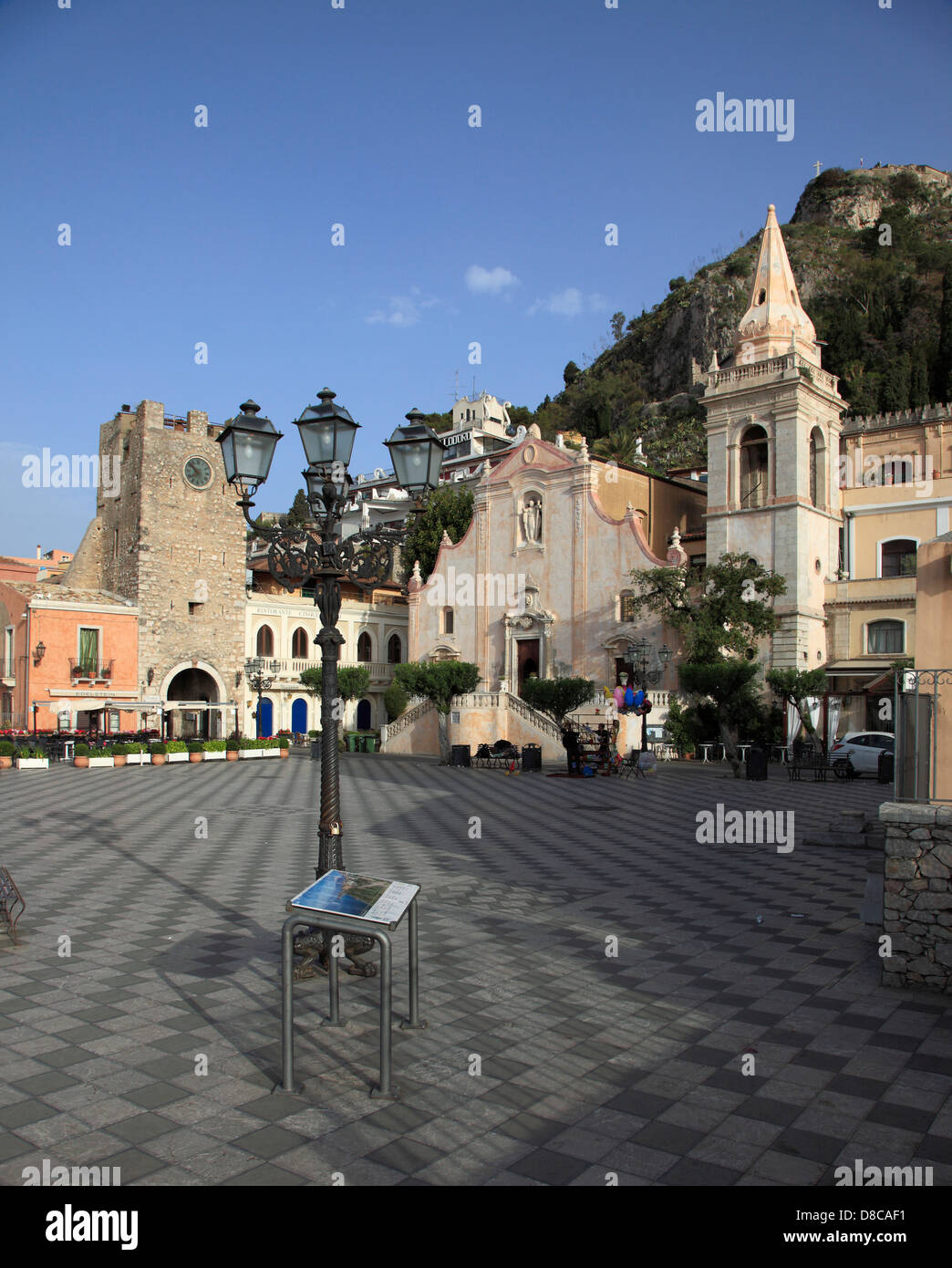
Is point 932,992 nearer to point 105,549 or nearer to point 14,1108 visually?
point 14,1108

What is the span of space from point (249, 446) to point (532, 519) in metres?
34.5

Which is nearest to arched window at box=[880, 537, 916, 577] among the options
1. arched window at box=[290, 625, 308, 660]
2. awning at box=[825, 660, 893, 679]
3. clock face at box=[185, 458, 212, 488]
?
awning at box=[825, 660, 893, 679]

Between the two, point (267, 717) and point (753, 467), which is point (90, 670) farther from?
point (753, 467)

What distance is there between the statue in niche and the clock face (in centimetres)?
1517

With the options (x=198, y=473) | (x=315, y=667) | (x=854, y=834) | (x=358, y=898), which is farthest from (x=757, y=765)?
(x=198, y=473)

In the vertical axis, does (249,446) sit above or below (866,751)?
above

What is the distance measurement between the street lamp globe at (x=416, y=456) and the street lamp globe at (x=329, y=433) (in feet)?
1.73

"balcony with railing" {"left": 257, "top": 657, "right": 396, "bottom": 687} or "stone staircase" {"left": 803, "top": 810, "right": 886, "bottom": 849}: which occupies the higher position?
"balcony with railing" {"left": 257, "top": 657, "right": 396, "bottom": 687}

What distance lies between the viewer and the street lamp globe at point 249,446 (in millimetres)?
7785

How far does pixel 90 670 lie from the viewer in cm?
3756

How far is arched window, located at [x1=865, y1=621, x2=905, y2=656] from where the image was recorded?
109 ft

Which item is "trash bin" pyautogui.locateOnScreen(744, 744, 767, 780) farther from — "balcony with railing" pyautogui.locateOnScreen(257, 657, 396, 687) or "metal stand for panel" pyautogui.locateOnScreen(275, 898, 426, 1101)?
"balcony with railing" pyautogui.locateOnScreen(257, 657, 396, 687)

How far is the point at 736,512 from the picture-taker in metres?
34.4
